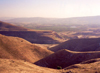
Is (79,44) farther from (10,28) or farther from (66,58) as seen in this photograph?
(10,28)

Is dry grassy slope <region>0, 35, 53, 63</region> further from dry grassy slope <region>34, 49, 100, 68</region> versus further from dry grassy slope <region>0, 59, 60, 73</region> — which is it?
dry grassy slope <region>0, 59, 60, 73</region>

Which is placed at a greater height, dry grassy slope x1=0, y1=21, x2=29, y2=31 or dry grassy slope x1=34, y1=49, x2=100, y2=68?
dry grassy slope x1=0, y1=21, x2=29, y2=31

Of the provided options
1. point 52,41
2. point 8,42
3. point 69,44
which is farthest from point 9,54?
point 52,41

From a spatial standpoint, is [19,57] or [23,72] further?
[19,57]

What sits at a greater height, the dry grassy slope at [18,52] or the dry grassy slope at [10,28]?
the dry grassy slope at [10,28]

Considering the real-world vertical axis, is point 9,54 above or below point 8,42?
below

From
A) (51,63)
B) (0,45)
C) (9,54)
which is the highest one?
(0,45)

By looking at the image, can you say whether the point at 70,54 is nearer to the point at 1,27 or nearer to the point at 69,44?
the point at 69,44

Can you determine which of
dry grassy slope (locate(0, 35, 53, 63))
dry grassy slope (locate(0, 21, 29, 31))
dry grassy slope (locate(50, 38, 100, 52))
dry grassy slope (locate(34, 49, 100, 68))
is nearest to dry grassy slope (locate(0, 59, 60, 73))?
dry grassy slope (locate(34, 49, 100, 68))

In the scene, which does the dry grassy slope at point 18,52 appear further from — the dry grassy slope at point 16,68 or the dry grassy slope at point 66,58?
the dry grassy slope at point 16,68

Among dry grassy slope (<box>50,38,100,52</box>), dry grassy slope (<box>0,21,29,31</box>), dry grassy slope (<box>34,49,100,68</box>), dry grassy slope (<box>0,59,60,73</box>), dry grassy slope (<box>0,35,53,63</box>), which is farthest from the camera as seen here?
dry grassy slope (<box>0,21,29,31</box>)

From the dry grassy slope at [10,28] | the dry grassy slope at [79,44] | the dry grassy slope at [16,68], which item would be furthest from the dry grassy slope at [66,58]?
the dry grassy slope at [10,28]
